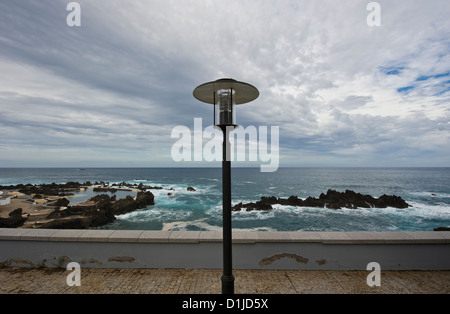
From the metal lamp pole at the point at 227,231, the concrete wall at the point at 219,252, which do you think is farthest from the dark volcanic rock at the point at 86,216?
the metal lamp pole at the point at 227,231

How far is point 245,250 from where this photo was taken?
439 centimetres

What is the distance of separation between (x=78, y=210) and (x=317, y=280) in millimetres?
31870

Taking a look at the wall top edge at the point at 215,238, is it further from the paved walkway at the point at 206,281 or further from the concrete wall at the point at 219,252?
the paved walkway at the point at 206,281

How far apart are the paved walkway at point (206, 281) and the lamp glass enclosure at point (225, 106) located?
2815mm

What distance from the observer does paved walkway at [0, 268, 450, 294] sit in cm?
379

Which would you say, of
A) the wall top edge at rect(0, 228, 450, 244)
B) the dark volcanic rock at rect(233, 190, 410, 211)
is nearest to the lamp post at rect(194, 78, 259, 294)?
the wall top edge at rect(0, 228, 450, 244)

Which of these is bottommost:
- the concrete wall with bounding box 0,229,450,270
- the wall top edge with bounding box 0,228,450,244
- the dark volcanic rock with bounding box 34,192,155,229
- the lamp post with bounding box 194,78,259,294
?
the dark volcanic rock with bounding box 34,192,155,229

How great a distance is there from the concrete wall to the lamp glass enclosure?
2.44m

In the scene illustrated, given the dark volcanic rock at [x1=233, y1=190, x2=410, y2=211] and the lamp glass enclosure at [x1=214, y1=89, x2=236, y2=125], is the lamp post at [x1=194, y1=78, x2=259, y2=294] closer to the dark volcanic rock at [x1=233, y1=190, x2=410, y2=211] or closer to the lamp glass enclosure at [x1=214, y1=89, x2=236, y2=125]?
the lamp glass enclosure at [x1=214, y1=89, x2=236, y2=125]

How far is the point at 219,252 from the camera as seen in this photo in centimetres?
439

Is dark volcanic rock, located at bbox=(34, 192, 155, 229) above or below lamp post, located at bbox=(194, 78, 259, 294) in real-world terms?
below

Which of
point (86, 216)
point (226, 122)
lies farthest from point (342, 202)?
point (226, 122)

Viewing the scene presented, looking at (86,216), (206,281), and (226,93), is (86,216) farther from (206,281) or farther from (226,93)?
(226,93)
